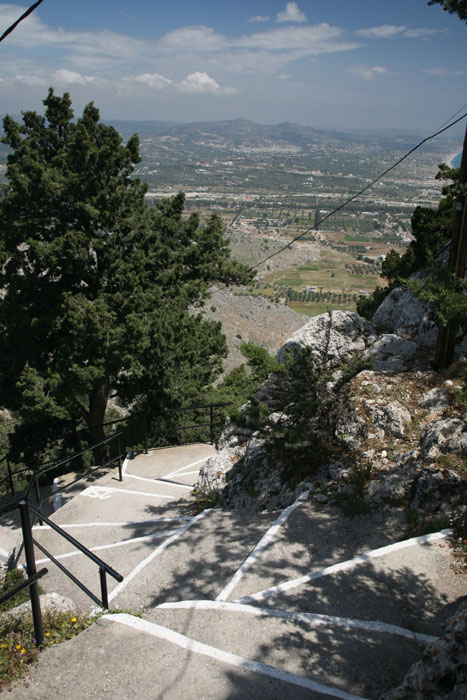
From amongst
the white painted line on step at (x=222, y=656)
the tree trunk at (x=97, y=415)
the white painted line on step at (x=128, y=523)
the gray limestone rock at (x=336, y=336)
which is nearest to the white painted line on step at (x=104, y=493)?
the white painted line on step at (x=128, y=523)

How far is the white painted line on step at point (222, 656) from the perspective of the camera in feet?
9.59

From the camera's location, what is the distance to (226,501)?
750 centimetres

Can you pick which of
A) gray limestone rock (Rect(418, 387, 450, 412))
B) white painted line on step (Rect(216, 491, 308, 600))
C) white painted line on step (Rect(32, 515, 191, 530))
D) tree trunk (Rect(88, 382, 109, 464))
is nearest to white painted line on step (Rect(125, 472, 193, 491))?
white painted line on step (Rect(32, 515, 191, 530))

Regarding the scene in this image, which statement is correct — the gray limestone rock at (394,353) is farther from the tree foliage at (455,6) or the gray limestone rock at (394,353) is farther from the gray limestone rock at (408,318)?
the tree foliage at (455,6)

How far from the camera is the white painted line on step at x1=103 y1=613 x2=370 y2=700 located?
2.92 metres

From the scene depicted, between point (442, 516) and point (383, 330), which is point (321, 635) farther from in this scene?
point (383, 330)

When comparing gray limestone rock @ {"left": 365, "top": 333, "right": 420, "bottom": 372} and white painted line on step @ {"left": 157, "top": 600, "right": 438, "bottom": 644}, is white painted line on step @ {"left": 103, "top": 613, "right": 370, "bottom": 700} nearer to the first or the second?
white painted line on step @ {"left": 157, "top": 600, "right": 438, "bottom": 644}

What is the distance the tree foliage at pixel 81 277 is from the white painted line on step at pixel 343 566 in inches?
266

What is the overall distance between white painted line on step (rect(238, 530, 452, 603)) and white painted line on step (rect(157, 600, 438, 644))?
0.50 feet

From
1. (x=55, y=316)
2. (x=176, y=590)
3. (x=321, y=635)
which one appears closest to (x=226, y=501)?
(x=176, y=590)

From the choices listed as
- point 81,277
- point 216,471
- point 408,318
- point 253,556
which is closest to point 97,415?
point 81,277

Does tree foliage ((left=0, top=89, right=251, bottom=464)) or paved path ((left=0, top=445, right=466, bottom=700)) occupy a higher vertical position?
tree foliage ((left=0, top=89, right=251, bottom=464))

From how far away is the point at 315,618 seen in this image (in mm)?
3621

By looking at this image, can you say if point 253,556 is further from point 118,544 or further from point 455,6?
point 455,6
